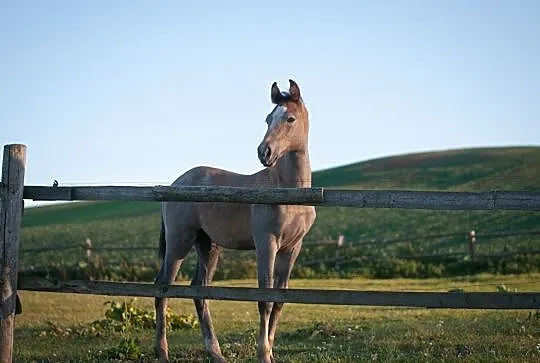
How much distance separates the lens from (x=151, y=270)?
23.9 m

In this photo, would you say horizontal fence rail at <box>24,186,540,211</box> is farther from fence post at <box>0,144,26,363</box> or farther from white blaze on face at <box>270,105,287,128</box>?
white blaze on face at <box>270,105,287,128</box>

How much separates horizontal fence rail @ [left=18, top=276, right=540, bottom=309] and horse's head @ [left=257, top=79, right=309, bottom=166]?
1370 millimetres

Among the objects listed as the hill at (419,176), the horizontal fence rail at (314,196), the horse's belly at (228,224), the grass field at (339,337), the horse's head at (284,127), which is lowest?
the grass field at (339,337)

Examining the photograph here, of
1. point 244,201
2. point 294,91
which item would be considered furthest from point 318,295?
point 294,91

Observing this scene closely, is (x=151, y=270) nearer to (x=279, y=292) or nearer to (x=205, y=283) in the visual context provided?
(x=205, y=283)

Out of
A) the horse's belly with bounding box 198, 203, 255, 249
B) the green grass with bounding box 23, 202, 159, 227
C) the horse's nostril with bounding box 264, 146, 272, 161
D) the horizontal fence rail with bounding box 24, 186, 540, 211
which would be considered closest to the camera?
the horizontal fence rail with bounding box 24, 186, 540, 211

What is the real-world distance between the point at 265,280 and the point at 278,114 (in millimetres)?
1608

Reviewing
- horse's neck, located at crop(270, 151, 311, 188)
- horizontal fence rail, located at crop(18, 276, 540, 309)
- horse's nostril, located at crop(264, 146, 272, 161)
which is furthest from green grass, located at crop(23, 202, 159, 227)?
horizontal fence rail, located at crop(18, 276, 540, 309)

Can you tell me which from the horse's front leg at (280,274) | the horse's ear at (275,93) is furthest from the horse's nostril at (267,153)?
the horse's front leg at (280,274)

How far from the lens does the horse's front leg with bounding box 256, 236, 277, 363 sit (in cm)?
734

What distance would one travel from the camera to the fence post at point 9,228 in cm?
670

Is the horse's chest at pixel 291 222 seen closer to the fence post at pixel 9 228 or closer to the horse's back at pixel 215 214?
the horse's back at pixel 215 214

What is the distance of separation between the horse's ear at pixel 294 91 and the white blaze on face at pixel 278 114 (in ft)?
0.72

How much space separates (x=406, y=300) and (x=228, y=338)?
178 inches
